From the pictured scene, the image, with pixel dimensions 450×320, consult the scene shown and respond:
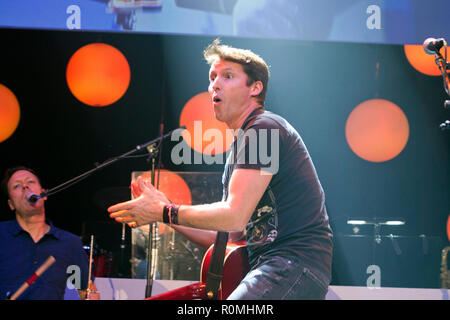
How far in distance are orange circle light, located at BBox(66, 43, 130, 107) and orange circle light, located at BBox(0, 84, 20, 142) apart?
0.94m

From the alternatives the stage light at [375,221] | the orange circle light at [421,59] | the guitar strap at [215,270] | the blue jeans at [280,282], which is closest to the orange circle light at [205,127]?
the stage light at [375,221]

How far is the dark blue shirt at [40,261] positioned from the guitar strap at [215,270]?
2295 millimetres

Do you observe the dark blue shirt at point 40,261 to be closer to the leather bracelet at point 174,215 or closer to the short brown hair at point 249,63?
the leather bracelet at point 174,215

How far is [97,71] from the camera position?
4.92 meters

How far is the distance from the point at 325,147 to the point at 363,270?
2.29 meters

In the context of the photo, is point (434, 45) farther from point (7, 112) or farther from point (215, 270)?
point (7, 112)

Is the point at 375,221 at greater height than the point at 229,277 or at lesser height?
lesser

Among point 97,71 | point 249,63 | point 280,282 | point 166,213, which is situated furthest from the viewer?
point 97,71

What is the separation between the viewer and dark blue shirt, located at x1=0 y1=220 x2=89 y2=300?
13.9 feet

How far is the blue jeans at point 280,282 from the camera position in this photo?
2027mm

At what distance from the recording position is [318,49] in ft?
21.4

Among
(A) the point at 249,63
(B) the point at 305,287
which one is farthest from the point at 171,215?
(A) the point at 249,63

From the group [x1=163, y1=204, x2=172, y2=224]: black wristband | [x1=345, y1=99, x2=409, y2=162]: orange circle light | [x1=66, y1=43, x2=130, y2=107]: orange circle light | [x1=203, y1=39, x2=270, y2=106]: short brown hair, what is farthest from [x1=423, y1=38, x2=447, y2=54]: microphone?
[x1=66, y1=43, x2=130, y2=107]: orange circle light

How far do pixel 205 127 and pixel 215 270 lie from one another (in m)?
3.28
